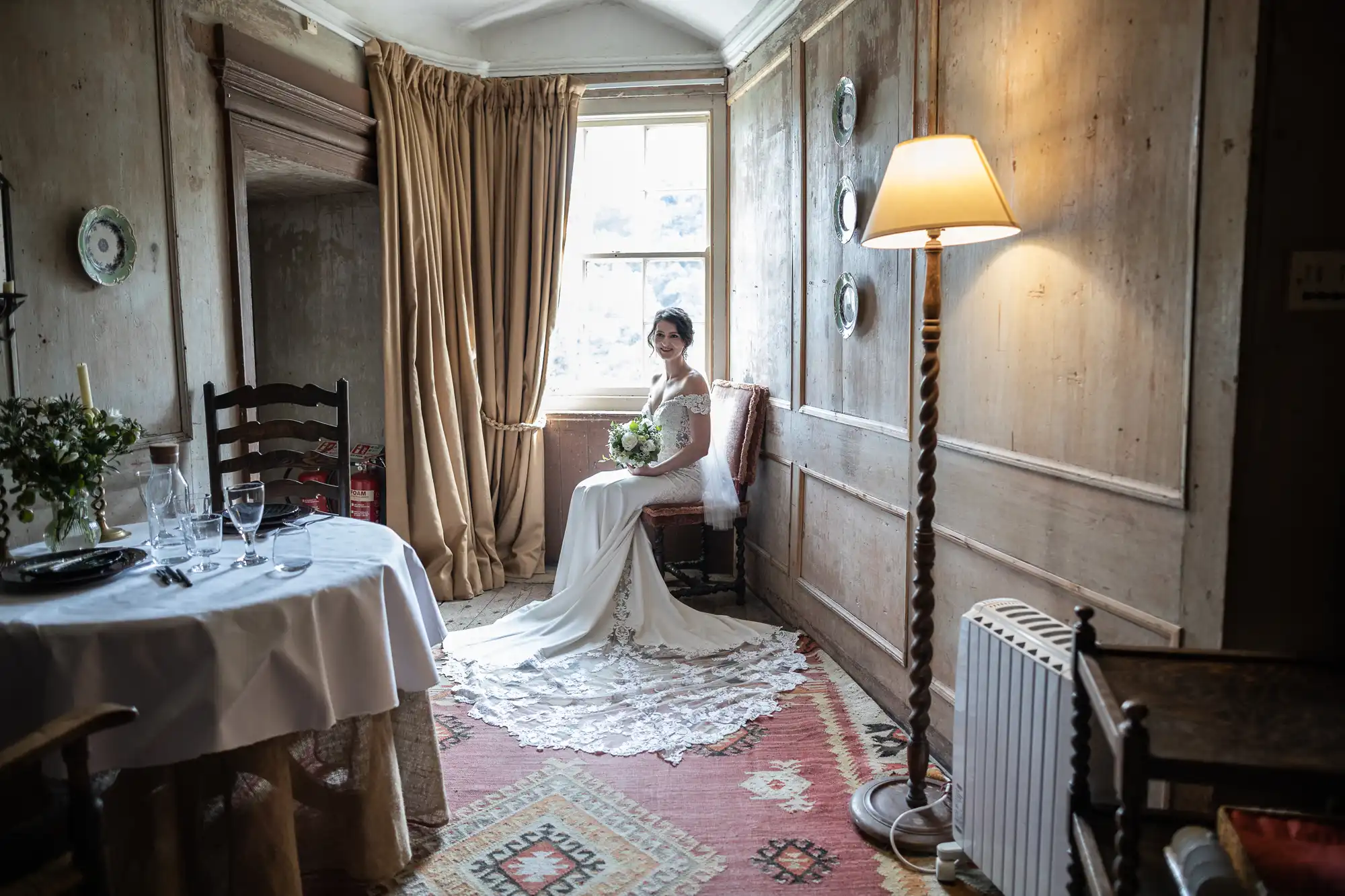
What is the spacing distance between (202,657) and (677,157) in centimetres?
383

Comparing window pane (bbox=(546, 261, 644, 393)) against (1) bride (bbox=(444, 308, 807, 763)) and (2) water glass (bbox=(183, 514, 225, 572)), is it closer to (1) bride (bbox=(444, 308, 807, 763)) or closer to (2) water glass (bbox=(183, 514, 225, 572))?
(1) bride (bbox=(444, 308, 807, 763))

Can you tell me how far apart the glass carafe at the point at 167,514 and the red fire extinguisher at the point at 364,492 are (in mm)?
2433

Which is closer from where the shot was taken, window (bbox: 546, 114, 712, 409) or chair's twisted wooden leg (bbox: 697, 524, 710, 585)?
chair's twisted wooden leg (bbox: 697, 524, 710, 585)

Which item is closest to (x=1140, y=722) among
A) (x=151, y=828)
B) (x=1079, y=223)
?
(x=1079, y=223)

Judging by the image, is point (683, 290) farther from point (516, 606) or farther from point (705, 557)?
point (516, 606)

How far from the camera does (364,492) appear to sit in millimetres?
4520

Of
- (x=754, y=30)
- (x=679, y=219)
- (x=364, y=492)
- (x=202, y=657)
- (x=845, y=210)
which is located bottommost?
(x=364, y=492)

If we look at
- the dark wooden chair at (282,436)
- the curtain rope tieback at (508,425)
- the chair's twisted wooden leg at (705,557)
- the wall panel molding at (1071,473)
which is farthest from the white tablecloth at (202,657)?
the curtain rope tieback at (508,425)

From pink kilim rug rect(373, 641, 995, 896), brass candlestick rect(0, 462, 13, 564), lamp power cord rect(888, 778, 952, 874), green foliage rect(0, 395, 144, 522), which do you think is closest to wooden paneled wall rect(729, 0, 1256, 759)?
lamp power cord rect(888, 778, 952, 874)

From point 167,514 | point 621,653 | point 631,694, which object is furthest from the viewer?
point 621,653

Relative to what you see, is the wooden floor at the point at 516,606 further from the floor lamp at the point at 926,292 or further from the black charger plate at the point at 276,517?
Result: the floor lamp at the point at 926,292

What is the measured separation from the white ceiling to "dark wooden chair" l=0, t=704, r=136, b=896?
12.6ft

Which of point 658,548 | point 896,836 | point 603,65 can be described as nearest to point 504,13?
point 603,65

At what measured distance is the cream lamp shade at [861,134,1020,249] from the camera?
195cm
